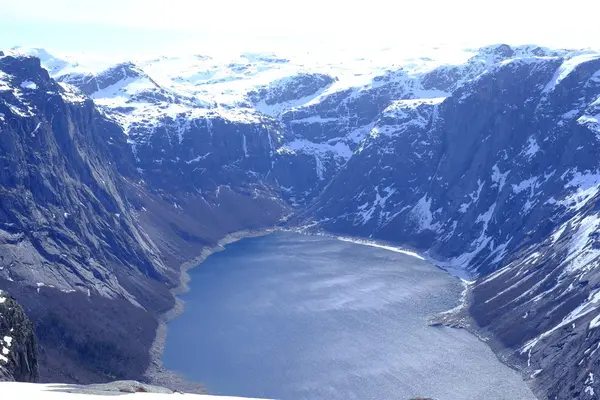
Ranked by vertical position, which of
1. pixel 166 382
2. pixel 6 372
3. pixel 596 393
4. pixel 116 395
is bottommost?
pixel 166 382

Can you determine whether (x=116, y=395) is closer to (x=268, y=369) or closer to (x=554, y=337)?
(x=268, y=369)

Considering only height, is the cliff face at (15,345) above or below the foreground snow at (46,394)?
below

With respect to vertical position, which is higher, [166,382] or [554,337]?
[554,337]

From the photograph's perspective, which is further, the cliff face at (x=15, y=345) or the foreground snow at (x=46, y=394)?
the cliff face at (x=15, y=345)

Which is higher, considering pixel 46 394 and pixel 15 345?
pixel 46 394

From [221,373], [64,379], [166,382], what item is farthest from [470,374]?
[64,379]

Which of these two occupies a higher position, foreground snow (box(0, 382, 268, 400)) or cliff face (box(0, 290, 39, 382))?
foreground snow (box(0, 382, 268, 400))

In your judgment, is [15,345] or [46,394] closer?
[46,394]

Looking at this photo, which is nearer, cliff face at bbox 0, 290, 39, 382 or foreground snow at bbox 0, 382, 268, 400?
foreground snow at bbox 0, 382, 268, 400
